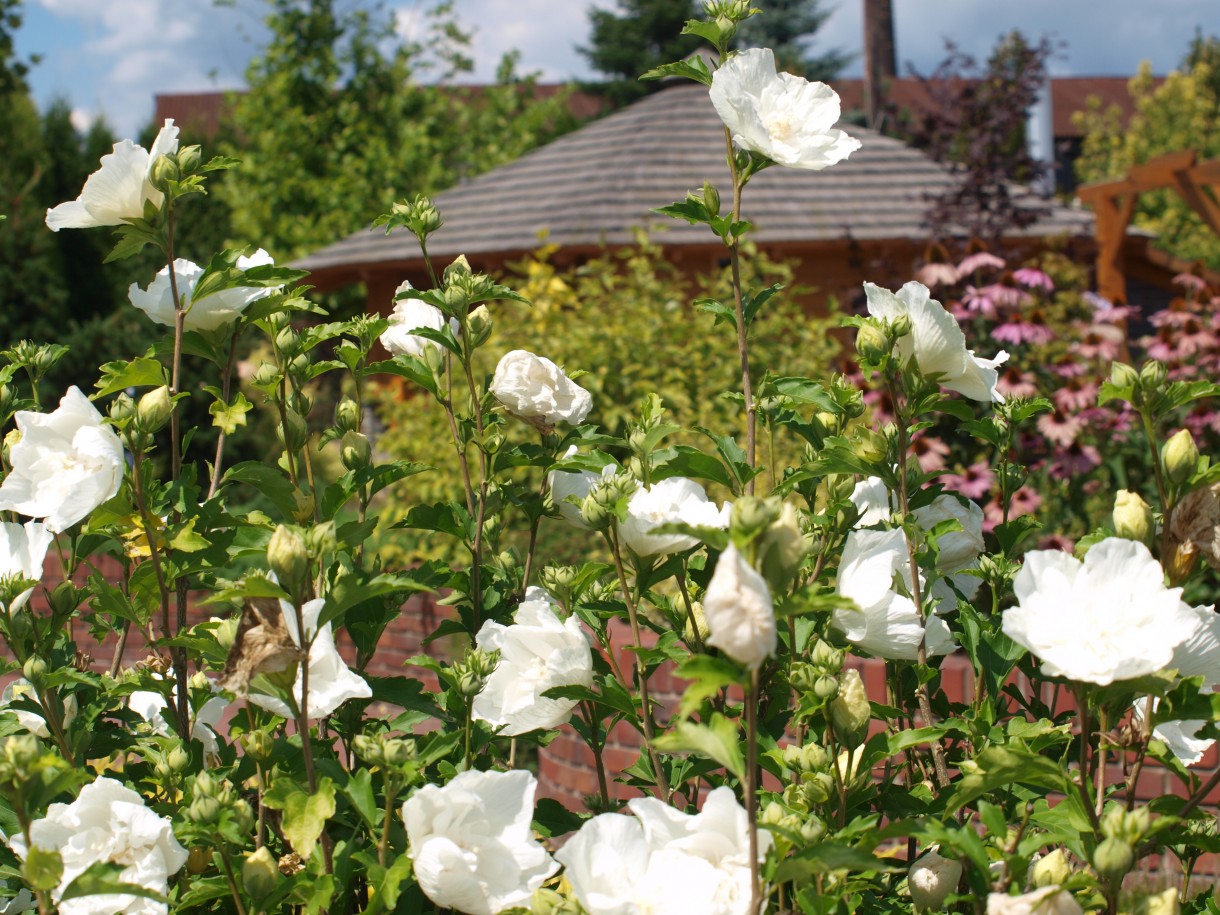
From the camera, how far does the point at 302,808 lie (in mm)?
1035

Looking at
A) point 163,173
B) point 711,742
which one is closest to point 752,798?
point 711,742

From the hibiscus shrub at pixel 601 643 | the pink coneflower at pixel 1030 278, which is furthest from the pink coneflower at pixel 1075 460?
the hibiscus shrub at pixel 601 643

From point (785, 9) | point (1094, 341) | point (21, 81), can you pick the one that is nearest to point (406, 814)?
point (1094, 341)

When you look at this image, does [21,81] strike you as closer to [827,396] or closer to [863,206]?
[863,206]

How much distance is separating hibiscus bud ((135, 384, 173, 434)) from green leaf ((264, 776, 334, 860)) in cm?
41

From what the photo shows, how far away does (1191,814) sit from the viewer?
107cm

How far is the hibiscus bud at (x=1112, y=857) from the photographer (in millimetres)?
879

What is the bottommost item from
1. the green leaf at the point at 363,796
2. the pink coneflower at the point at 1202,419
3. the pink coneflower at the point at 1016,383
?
the pink coneflower at the point at 1202,419

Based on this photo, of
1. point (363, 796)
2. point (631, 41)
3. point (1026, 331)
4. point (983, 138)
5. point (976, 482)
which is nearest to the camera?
point (363, 796)

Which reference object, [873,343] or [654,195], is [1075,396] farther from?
[654,195]

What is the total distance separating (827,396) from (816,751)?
447 mm

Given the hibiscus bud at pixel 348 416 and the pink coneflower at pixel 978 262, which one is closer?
the hibiscus bud at pixel 348 416

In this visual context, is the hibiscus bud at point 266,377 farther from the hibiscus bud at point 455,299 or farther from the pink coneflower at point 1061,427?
the pink coneflower at point 1061,427

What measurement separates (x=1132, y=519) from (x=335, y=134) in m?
15.5
